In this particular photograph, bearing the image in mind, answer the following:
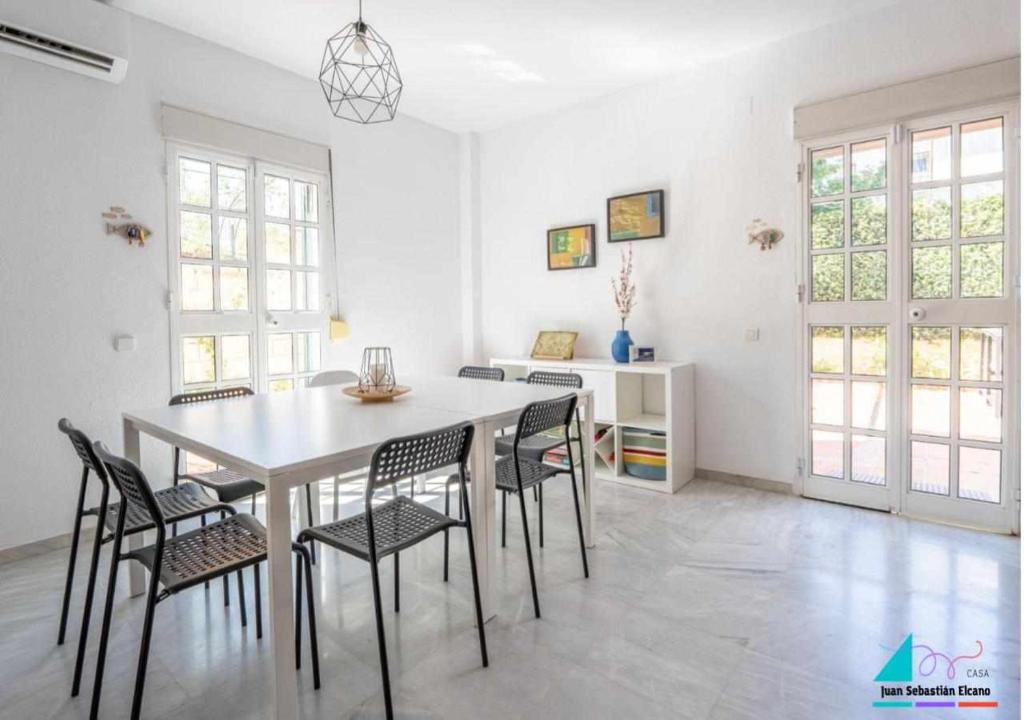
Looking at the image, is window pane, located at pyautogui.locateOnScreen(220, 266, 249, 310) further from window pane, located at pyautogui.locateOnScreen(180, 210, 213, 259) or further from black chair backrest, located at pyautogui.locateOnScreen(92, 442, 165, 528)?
black chair backrest, located at pyautogui.locateOnScreen(92, 442, 165, 528)

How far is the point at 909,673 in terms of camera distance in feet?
6.23

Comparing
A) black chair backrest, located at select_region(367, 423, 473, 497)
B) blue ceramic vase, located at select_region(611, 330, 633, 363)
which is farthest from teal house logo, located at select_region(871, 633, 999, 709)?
blue ceramic vase, located at select_region(611, 330, 633, 363)

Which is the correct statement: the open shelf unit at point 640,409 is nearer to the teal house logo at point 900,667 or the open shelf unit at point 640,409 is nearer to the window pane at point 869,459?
the window pane at point 869,459

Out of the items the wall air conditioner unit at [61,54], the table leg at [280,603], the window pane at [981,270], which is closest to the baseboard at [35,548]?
the table leg at [280,603]

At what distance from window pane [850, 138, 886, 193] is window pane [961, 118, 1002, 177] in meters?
0.37

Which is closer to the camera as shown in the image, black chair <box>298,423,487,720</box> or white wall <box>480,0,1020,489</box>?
black chair <box>298,423,487,720</box>

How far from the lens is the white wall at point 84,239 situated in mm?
2848

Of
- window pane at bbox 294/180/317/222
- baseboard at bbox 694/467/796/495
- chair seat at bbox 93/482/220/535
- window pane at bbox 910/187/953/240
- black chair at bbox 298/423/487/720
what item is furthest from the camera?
window pane at bbox 294/180/317/222

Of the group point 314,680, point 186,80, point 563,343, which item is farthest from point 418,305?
point 314,680

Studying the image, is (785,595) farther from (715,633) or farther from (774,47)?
(774,47)

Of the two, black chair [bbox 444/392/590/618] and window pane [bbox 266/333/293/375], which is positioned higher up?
window pane [bbox 266/333/293/375]

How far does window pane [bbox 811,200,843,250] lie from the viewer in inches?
137

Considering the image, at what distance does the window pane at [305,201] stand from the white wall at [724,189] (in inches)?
72.2

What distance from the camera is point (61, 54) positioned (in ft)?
9.31
